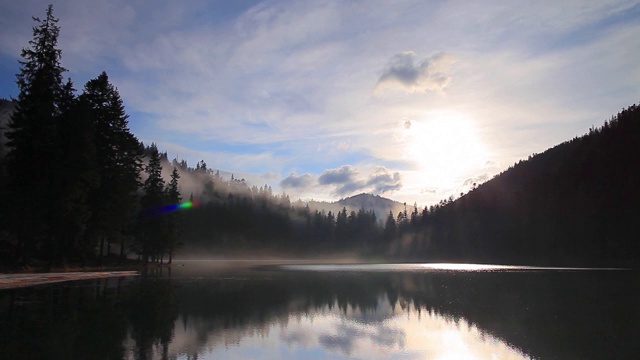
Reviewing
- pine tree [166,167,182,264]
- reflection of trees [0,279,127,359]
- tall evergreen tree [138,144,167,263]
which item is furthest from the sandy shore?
pine tree [166,167,182,264]

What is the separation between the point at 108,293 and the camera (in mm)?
34406

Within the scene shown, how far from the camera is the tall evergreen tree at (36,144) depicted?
46.0 m

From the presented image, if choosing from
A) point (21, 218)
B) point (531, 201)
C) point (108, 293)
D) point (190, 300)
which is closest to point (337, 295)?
point (190, 300)

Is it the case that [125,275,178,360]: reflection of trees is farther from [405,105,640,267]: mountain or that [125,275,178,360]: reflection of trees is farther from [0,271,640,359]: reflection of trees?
[405,105,640,267]: mountain

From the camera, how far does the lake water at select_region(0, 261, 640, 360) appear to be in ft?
58.2

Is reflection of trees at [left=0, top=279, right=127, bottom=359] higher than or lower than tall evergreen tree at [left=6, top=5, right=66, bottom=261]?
lower

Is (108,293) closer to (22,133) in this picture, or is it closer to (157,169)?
(22,133)

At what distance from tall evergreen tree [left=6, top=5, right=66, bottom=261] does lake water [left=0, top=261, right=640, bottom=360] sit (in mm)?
11601

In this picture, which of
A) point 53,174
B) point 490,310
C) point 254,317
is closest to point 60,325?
point 254,317

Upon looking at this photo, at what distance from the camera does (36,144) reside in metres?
46.0

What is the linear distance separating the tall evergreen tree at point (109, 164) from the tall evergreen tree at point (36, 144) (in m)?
9.59

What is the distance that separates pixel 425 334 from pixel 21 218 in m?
40.0

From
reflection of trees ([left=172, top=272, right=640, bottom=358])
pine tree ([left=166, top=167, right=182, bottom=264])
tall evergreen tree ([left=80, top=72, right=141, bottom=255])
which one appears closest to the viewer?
reflection of trees ([left=172, top=272, right=640, bottom=358])

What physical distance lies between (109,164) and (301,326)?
46263 mm
